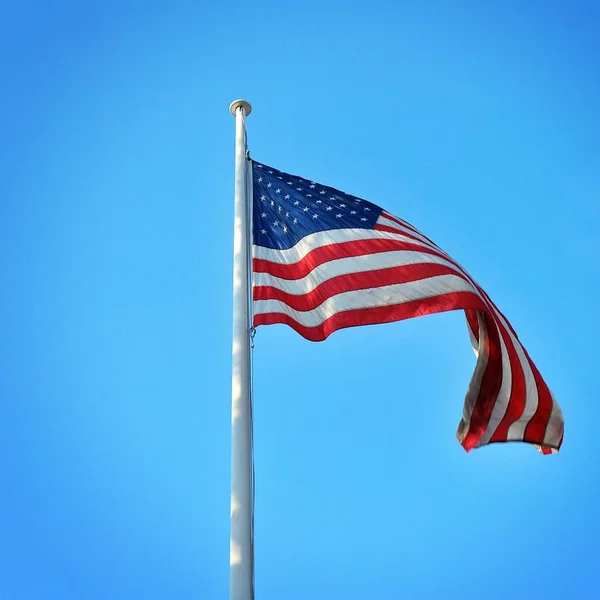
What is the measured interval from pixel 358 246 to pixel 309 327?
5.33 feet

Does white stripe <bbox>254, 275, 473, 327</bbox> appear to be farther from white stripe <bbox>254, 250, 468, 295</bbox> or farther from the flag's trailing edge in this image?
white stripe <bbox>254, 250, 468, 295</bbox>

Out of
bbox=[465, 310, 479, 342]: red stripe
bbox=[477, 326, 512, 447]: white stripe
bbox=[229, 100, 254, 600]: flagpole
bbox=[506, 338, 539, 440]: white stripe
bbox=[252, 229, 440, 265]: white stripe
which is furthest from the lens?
bbox=[465, 310, 479, 342]: red stripe

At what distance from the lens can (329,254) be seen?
10.2 meters

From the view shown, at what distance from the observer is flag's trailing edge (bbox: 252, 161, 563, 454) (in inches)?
379

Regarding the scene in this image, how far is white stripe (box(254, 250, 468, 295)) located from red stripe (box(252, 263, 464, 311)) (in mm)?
61

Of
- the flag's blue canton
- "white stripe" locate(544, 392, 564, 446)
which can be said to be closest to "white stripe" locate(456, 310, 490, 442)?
"white stripe" locate(544, 392, 564, 446)

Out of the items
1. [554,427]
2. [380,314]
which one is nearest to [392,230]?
[380,314]

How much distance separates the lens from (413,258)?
1028 cm

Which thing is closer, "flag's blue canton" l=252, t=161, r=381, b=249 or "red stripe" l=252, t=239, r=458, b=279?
"red stripe" l=252, t=239, r=458, b=279

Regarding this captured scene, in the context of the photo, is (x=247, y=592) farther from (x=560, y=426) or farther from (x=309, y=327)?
(x=560, y=426)

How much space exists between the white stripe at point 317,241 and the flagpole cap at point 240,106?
289 cm

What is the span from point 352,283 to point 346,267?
313mm

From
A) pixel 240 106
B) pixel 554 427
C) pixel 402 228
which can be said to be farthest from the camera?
pixel 240 106

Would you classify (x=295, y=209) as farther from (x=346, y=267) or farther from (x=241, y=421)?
(x=241, y=421)
